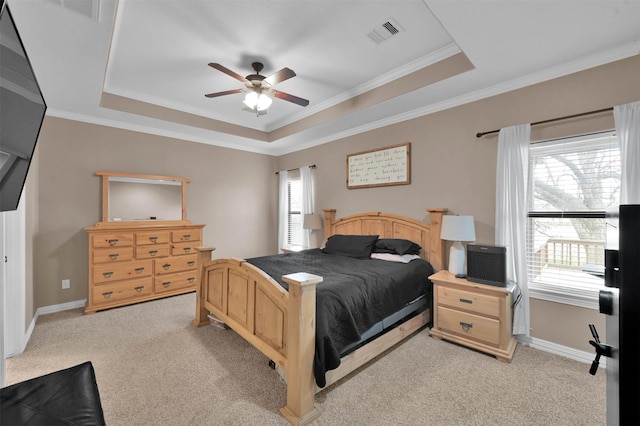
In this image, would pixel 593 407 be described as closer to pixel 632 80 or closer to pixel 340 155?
pixel 632 80

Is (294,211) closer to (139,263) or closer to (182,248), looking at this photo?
(182,248)

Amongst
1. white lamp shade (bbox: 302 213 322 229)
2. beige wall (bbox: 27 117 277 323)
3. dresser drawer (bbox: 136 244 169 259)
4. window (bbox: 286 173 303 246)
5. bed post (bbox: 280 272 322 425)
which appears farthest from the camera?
window (bbox: 286 173 303 246)

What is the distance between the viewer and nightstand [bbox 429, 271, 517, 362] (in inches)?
95.0

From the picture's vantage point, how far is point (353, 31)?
8.00 feet

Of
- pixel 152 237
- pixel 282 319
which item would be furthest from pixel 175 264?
pixel 282 319

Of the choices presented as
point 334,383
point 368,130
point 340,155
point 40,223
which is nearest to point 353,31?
point 368,130

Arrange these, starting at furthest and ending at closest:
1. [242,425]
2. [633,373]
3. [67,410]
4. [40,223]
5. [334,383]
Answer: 1. [40,223]
2. [334,383]
3. [242,425]
4. [67,410]
5. [633,373]

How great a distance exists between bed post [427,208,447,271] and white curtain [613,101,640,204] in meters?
1.43

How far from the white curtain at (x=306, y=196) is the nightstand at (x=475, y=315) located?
8.48ft

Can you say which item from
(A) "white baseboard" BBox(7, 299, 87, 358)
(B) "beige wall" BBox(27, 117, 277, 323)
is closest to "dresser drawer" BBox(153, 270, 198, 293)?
(B) "beige wall" BBox(27, 117, 277, 323)

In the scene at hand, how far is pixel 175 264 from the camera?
4.14m

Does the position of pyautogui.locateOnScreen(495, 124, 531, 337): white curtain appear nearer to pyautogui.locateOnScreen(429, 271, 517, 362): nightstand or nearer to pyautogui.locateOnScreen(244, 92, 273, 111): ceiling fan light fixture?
pyautogui.locateOnScreen(429, 271, 517, 362): nightstand

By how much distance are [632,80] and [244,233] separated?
17.3ft

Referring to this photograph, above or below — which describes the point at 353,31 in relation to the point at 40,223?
above
